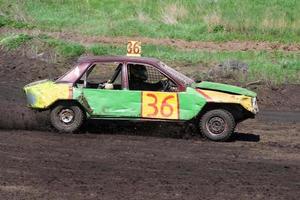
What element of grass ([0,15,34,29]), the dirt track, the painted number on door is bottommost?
the dirt track

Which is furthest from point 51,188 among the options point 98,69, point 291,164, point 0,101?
point 98,69

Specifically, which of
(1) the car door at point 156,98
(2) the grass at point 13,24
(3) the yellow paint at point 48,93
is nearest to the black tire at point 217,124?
(1) the car door at point 156,98

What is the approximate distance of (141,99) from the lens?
484 inches

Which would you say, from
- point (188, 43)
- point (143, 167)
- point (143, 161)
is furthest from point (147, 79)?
point (188, 43)

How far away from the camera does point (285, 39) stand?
1062 inches

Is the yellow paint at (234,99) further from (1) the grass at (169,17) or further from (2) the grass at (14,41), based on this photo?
(1) the grass at (169,17)

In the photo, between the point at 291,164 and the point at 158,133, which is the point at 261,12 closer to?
the point at 158,133

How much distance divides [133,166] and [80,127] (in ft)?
10.9

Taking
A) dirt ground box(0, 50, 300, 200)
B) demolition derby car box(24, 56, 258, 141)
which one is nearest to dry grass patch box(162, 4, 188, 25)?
dirt ground box(0, 50, 300, 200)

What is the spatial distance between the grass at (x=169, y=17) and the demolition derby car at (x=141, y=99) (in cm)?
1506

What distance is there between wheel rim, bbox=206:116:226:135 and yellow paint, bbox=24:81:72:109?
271cm

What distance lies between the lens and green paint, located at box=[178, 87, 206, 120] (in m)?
12.2

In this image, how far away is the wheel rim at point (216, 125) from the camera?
40.1 feet

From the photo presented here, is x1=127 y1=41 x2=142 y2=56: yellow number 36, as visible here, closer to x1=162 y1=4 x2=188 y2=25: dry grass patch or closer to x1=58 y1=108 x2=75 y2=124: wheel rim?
x1=58 y1=108 x2=75 y2=124: wheel rim
